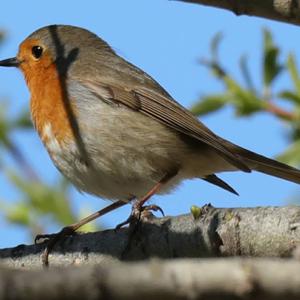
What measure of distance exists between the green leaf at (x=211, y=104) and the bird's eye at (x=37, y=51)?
2.52 m

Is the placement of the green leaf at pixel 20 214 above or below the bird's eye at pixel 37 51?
below

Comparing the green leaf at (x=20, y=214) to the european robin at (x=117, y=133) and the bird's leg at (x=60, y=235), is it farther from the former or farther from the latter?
the european robin at (x=117, y=133)

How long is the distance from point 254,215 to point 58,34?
3401 mm

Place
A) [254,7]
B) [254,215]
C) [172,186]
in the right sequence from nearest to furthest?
[254,7] < [254,215] < [172,186]

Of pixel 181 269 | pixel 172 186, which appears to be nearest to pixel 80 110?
pixel 172 186

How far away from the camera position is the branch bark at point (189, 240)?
296 cm

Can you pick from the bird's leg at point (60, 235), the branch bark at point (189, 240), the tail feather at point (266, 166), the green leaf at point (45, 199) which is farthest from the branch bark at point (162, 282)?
the tail feather at point (266, 166)

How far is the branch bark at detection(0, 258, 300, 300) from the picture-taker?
974mm

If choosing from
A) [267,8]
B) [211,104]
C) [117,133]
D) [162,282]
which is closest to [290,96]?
[211,104]

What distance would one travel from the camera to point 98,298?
1.00 meters

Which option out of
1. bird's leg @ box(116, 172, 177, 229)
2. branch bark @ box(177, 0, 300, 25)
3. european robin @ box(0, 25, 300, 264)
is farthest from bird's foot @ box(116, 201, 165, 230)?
branch bark @ box(177, 0, 300, 25)

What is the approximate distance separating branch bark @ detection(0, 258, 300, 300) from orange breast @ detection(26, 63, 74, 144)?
3.63 m

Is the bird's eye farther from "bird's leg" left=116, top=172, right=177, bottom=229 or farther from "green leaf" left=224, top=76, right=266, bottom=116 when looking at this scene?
"green leaf" left=224, top=76, right=266, bottom=116

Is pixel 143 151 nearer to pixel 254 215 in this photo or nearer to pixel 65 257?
pixel 65 257
